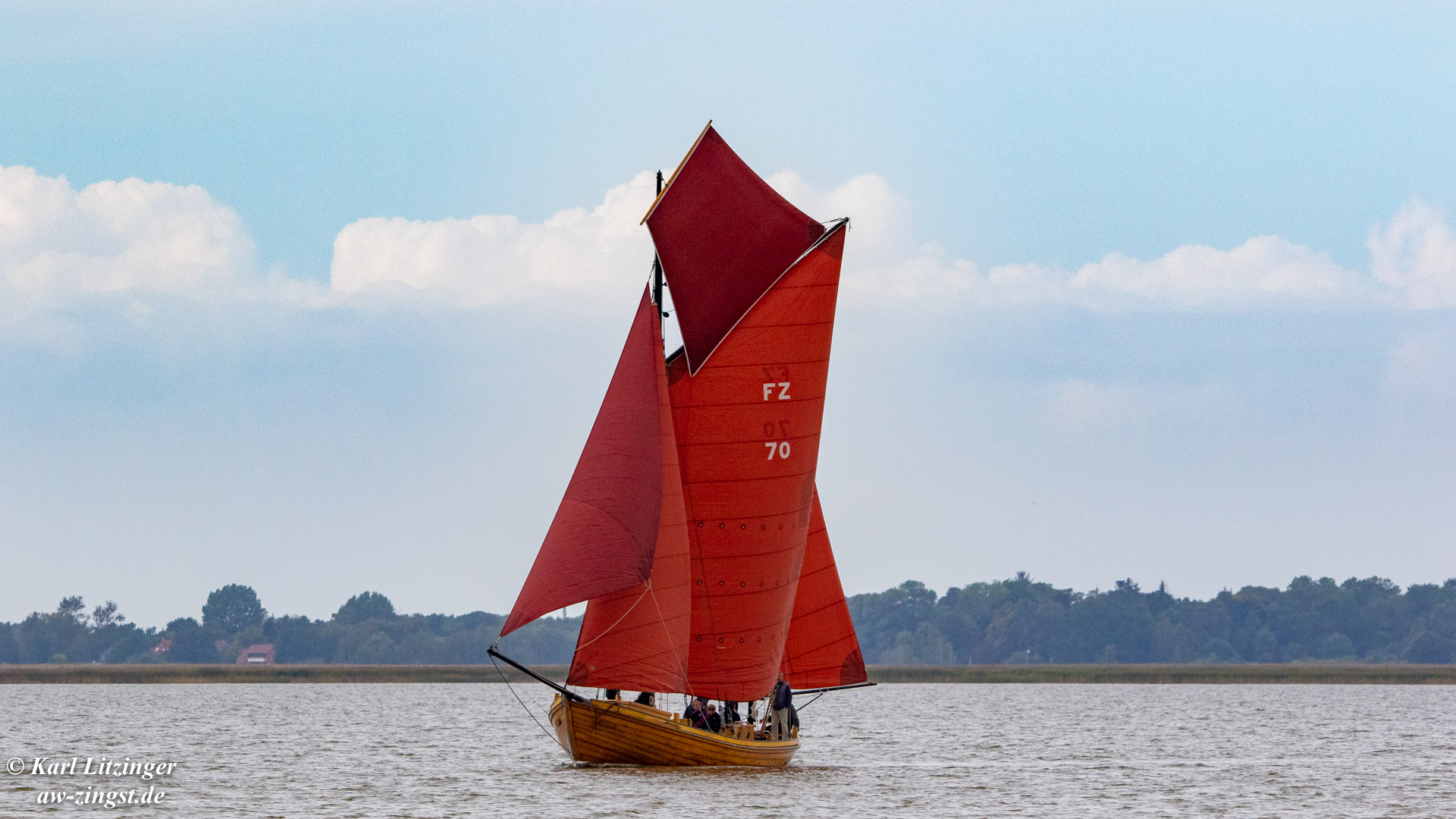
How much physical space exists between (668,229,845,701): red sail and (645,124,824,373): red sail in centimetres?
38

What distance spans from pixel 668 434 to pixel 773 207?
6.25 meters

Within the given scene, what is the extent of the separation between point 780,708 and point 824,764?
798cm

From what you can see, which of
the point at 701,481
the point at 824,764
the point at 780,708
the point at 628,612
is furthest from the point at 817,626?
the point at 628,612

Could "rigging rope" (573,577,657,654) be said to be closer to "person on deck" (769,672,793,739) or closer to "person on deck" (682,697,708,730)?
"person on deck" (682,697,708,730)

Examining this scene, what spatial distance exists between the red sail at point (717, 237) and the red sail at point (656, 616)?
204 centimetres

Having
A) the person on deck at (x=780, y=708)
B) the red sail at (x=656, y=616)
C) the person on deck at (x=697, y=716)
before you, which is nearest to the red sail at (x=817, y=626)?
the person on deck at (x=780, y=708)

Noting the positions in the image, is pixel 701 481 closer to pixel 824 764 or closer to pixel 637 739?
pixel 637 739

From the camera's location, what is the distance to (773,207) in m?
41.4

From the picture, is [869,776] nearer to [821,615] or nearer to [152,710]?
[821,615]

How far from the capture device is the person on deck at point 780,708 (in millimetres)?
43312

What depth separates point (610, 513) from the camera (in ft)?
128

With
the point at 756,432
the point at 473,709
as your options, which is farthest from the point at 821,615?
the point at 473,709

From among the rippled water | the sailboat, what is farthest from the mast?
the rippled water

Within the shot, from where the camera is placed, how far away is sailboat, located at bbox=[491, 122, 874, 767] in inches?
1543
